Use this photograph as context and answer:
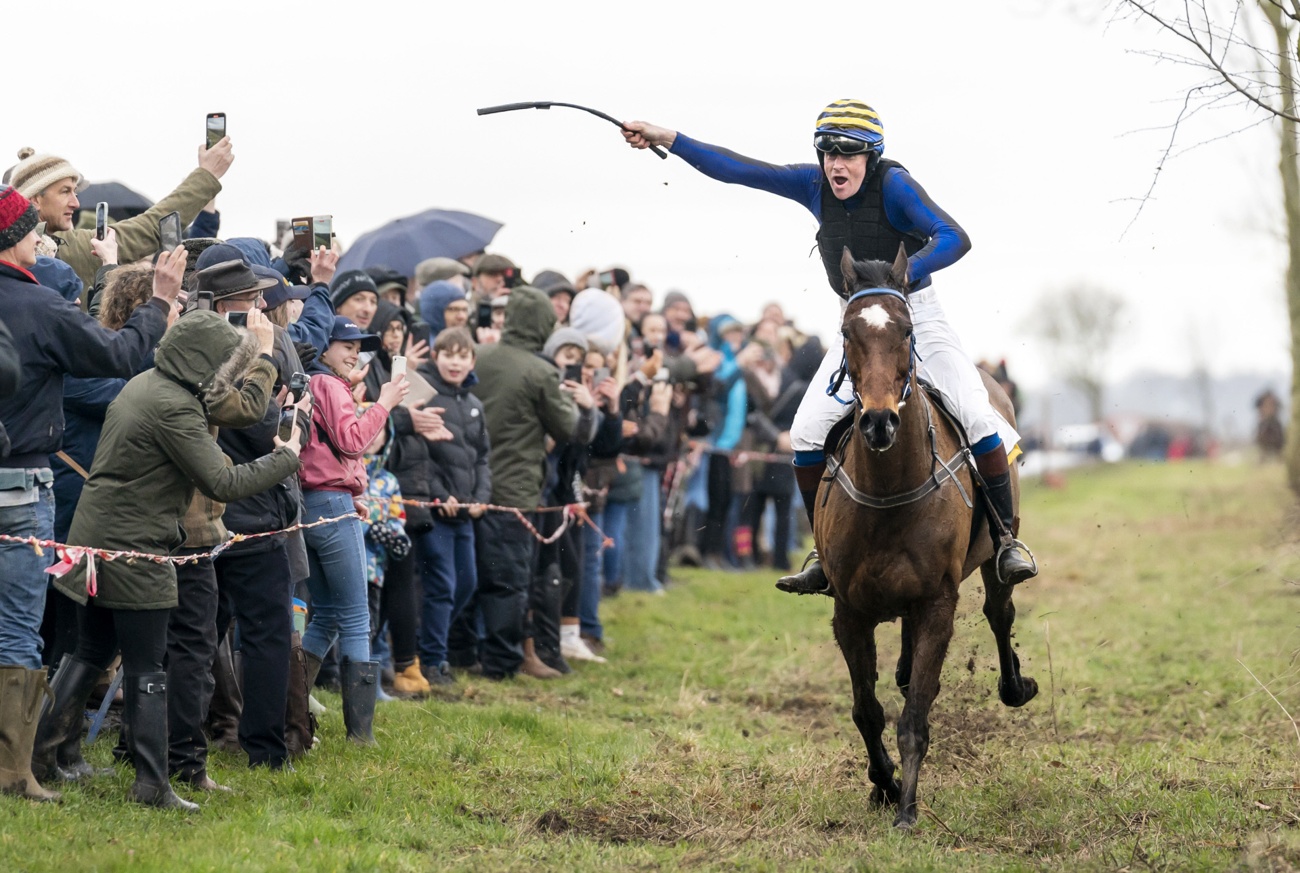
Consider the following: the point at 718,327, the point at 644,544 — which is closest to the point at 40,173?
the point at 644,544

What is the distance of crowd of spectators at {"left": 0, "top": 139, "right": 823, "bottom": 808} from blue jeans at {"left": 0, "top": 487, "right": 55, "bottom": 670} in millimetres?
11

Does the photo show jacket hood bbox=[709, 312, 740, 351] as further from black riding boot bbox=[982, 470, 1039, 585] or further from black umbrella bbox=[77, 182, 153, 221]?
black riding boot bbox=[982, 470, 1039, 585]

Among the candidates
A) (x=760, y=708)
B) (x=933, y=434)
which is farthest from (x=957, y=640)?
(x=933, y=434)

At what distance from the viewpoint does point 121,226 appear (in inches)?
337

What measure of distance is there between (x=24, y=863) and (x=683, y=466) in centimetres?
1331

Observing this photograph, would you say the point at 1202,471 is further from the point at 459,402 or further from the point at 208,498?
the point at 208,498

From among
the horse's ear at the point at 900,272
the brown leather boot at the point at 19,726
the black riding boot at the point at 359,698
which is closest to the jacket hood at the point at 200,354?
the brown leather boot at the point at 19,726

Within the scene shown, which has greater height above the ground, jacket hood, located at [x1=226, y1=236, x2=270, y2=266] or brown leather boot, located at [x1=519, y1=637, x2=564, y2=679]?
jacket hood, located at [x1=226, y1=236, x2=270, y2=266]

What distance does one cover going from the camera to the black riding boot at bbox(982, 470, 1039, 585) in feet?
27.8

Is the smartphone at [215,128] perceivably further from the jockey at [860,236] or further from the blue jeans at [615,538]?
the blue jeans at [615,538]

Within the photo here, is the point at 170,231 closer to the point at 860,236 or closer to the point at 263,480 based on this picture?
the point at 263,480

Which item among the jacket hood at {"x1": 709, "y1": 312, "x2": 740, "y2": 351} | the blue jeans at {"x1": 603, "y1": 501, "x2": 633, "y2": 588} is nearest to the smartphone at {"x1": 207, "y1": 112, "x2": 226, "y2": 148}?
the blue jeans at {"x1": 603, "y1": 501, "x2": 633, "y2": 588}

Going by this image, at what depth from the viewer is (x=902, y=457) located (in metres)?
7.75

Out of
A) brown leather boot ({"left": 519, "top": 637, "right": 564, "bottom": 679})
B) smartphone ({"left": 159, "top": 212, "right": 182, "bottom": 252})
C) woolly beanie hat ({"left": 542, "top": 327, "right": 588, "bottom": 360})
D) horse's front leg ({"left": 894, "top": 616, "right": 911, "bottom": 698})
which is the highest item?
smartphone ({"left": 159, "top": 212, "right": 182, "bottom": 252})
